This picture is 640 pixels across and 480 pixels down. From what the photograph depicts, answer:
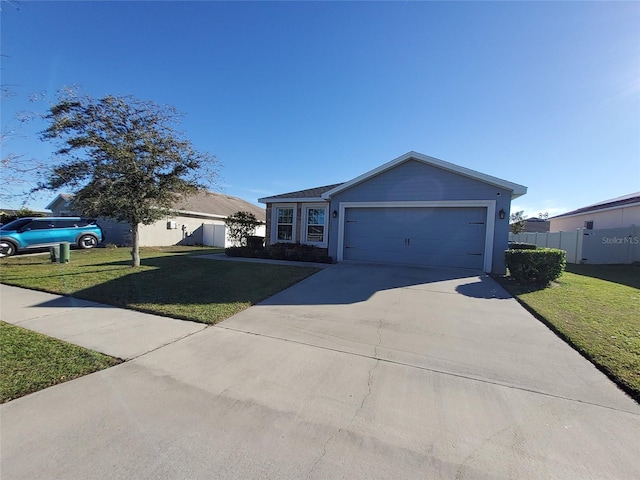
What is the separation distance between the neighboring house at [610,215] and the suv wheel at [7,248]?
30359 mm

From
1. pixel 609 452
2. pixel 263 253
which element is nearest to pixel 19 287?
pixel 263 253

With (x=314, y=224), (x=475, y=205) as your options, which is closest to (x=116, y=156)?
(x=314, y=224)

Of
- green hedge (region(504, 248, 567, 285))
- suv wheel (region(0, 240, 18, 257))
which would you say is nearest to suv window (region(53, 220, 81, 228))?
suv wheel (region(0, 240, 18, 257))

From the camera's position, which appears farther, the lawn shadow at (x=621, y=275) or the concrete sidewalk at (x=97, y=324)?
the lawn shadow at (x=621, y=275)

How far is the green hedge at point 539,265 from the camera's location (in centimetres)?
777

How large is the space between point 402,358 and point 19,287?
9.13m

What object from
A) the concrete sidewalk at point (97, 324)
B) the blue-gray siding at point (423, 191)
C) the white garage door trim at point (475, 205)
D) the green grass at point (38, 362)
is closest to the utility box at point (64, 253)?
the concrete sidewalk at point (97, 324)

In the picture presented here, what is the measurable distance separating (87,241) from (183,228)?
575 centimetres

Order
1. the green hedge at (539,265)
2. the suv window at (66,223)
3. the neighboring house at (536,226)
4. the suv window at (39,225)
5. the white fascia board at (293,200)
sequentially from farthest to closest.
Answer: the neighboring house at (536,226) < the suv window at (66,223) < the suv window at (39,225) < the white fascia board at (293,200) < the green hedge at (539,265)

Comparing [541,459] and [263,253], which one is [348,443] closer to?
[541,459]

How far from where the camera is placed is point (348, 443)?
2.21 metres

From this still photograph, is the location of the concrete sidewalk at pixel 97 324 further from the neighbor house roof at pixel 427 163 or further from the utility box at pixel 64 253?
the neighbor house roof at pixel 427 163

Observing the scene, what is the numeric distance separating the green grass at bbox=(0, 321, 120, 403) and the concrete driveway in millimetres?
211


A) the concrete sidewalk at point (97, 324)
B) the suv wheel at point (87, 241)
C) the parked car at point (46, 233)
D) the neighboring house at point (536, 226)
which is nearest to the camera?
the concrete sidewalk at point (97, 324)
